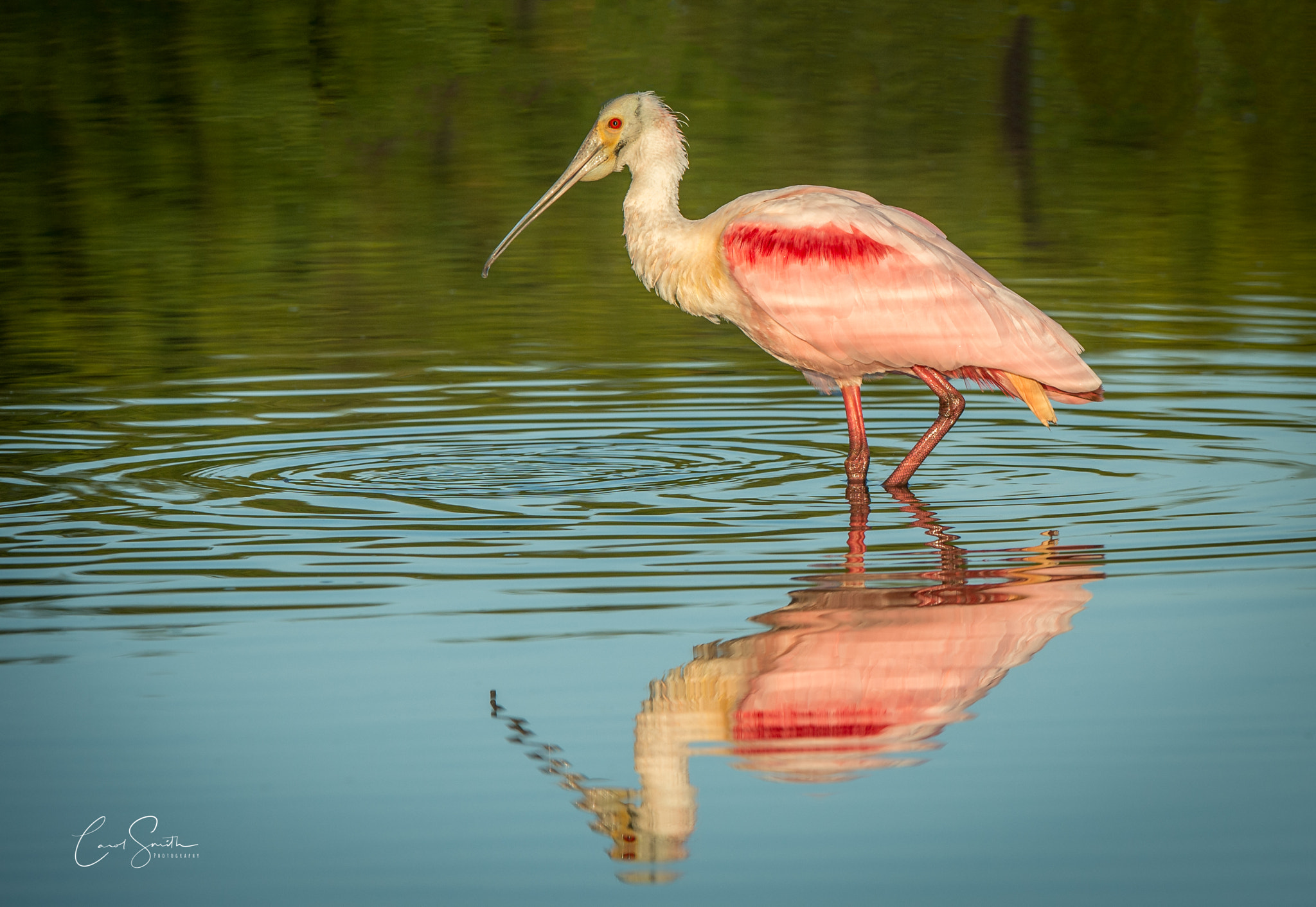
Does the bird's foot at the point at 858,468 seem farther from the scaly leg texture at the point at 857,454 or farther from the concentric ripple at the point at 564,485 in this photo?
the concentric ripple at the point at 564,485

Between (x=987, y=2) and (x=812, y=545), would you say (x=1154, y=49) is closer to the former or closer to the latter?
(x=987, y=2)

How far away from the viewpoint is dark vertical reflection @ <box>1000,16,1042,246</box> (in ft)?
82.2

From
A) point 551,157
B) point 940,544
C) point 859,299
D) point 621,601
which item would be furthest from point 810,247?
point 551,157

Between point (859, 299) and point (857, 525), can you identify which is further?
point (859, 299)

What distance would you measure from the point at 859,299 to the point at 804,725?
3822mm

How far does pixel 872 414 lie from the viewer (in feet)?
37.8

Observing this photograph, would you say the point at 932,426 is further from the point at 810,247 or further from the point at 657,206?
the point at 657,206

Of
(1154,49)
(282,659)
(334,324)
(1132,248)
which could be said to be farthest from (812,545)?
(1154,49)

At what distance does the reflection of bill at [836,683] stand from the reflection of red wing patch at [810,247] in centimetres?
223

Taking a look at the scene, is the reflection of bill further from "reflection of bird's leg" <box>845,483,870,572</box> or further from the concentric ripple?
the concentric ripple

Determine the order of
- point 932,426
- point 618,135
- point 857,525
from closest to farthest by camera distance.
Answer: point 857,525 < point 932,426 < point 618,135

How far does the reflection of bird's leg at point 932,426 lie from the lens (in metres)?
9.31

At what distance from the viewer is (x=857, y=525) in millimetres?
8414
